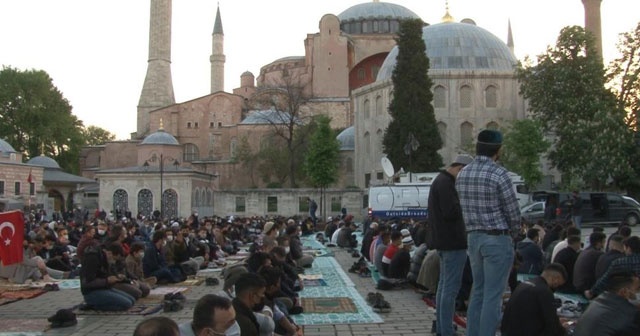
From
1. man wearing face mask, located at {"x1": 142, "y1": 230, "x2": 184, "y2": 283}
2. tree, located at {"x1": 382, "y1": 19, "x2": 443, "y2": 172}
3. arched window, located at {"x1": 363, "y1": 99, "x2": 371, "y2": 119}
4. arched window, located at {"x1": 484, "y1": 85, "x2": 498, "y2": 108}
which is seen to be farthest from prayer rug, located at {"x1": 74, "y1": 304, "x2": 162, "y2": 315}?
arched window, located at {"x1": 363, "y1": 99, "x2": 371, "y2": 119}

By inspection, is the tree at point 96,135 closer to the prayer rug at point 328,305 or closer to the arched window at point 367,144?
the arched window at point 367,144

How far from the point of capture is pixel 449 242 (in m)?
6.33

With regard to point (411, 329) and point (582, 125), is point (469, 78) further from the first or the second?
point (411, 329)

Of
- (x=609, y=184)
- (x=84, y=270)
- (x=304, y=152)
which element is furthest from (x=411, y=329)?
(x=304, y=152)

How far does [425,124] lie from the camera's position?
39500mm

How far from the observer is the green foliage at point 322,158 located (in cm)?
4609

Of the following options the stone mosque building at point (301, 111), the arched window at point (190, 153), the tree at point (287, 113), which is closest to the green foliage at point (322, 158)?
the tree at point (287, 113)

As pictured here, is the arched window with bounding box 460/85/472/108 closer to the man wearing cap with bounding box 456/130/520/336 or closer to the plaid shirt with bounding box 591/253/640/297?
the plaid shirt with bounding box 591/253/640/297

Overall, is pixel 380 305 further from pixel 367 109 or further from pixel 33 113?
pixel 33 113

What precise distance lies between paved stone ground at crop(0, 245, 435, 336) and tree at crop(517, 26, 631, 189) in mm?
21930

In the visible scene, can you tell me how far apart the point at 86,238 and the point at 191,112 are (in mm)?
51081

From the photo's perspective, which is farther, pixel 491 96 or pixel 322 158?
pixel 322 158

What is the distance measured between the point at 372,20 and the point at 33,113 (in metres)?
33.7

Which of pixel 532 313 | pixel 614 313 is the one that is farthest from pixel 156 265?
pixel 614 313
